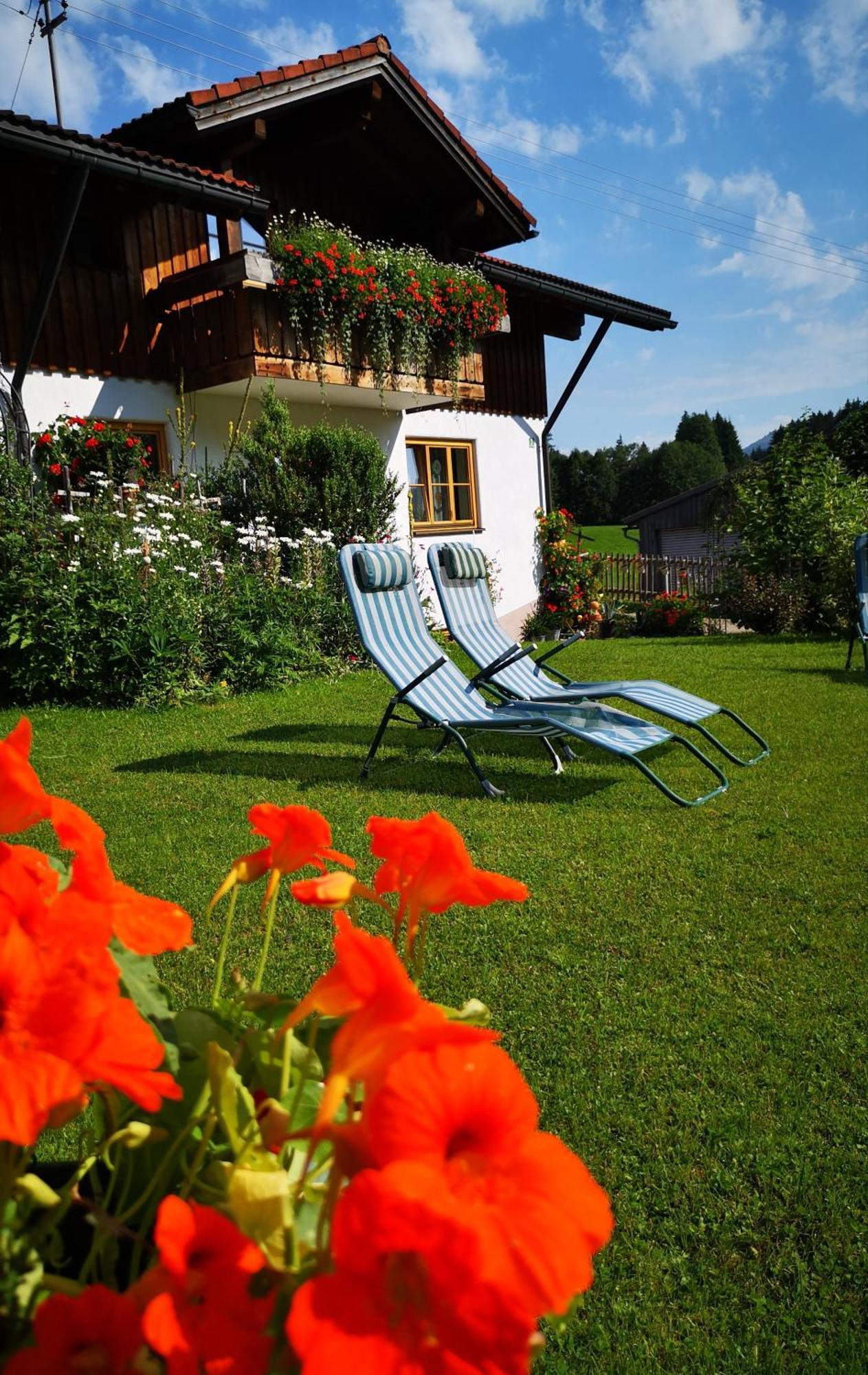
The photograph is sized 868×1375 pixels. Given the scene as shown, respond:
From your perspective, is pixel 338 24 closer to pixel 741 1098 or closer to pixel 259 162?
pixel 259 162

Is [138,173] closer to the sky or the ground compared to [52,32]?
closer to the ground

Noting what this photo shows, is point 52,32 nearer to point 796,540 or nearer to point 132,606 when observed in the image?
point 132,606

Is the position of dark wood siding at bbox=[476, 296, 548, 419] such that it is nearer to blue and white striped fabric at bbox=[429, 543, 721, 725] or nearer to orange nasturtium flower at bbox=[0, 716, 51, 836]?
blue and white striped fabric at bbox=[429, 543, 721, 725]

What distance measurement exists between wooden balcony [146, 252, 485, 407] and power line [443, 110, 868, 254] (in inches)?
431

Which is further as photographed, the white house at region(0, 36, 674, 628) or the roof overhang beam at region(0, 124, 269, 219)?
the white house at region(0, 36, 674, 628)

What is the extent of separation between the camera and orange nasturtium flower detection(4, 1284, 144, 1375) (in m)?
0.41

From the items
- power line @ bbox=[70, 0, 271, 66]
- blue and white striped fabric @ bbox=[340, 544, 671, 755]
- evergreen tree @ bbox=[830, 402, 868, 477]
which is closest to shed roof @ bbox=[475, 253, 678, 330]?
power line @ bbox=[70, 0, 271, 66]

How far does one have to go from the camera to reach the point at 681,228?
96.5 feet

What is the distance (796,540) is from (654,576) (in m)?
4.62

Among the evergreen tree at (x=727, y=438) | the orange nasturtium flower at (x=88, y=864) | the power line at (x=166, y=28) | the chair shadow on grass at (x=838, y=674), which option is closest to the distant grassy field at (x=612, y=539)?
the evergreen tree at (x=727, y=438)

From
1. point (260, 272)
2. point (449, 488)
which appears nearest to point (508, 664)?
point (260, 272)

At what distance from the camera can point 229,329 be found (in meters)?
9.91

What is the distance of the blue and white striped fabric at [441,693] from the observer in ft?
16.4

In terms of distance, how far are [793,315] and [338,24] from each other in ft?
63.5
